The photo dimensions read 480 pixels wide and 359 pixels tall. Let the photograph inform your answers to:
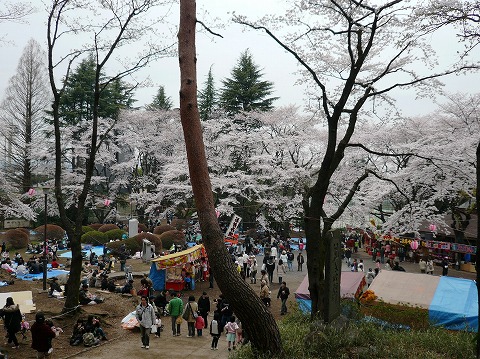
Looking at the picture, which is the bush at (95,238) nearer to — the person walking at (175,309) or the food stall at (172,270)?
the food stall at (172,270)

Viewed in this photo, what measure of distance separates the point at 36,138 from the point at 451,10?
102ft

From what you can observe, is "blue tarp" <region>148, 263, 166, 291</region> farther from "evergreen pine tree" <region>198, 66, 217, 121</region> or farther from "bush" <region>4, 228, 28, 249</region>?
"evergreen pine tree" <region>198, 66, 217, 121</region>

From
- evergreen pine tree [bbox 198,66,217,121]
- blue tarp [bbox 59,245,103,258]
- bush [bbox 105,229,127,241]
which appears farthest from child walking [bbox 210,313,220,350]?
evergreen pine tree [bbox 198,66,217,121]

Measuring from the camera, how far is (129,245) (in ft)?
75.0

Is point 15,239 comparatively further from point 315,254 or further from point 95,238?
point 315,254

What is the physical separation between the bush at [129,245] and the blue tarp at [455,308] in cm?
1666

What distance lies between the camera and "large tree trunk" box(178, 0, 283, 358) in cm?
501

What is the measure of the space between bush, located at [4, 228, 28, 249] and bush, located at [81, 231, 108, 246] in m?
3.39

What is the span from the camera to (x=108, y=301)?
13578mm

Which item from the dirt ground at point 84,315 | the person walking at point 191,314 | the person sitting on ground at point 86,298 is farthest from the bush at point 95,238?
the person walking at point 191,314

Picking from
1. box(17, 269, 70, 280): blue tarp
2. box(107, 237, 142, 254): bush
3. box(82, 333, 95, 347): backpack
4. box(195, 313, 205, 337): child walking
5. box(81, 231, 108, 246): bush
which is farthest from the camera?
box(81, 231, 108, 246): bush

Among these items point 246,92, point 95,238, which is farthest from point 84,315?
point 246,92

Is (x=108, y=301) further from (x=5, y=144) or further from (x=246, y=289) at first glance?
(x=5, y=144)

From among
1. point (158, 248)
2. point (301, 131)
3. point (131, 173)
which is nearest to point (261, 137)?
point (301, 131)
